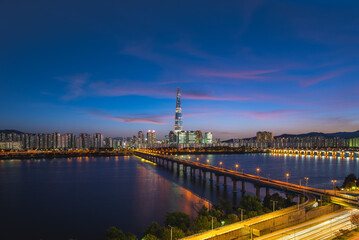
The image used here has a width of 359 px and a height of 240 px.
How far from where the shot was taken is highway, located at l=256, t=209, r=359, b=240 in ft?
43.3

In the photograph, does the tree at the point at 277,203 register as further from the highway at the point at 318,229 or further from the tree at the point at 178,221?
the tree at the point at 178,221

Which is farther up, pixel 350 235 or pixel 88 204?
pixel 350 235

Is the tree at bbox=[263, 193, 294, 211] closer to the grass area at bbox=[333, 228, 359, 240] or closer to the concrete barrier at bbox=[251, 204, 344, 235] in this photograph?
the concrete barrier at bbox=[251, 204, 344, 235]

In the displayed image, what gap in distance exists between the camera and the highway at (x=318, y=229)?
43.3ft

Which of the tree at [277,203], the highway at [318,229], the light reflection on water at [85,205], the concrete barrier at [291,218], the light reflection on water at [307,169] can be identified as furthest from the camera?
the light reflection on water at [307,169]

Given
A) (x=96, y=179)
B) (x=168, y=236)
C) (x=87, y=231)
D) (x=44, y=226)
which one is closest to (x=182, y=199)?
(x=87, y=231)

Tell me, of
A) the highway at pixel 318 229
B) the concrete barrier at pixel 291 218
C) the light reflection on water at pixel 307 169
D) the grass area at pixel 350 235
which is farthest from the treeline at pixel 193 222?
the light reflection on water at pixel 307 169

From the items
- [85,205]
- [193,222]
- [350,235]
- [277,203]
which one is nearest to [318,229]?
[350,235]

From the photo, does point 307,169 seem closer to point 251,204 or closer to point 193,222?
point 251,204

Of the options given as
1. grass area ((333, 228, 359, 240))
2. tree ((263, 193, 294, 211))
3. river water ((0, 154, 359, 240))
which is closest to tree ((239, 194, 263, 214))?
tree ((263, 193, 294, 211))

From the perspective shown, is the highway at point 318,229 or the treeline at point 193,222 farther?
the treeline at point 193,222

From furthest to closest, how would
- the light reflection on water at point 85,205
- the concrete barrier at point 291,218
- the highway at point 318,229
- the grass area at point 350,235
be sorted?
the light reflection on water at point 85,205 → the concrete barrier at point 291,218 → the highway at point 318,229 → the grass area at point 350,235

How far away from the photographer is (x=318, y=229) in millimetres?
14625

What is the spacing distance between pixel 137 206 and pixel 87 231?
338 inches
